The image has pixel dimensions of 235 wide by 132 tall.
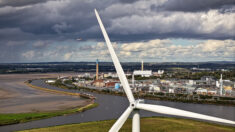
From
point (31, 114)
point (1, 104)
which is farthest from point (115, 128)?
point (1, 104)

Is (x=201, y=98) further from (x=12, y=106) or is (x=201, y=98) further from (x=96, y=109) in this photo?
(x=12, y=106)

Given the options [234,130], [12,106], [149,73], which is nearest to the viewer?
[234,130]

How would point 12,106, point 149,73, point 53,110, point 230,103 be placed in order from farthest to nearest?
point 149,73 < point 230,103 < point 12,106 < point 53,110

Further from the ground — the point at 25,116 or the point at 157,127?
the point at 25,116

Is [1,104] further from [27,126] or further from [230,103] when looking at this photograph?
[230,103]

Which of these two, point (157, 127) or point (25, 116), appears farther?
point (25, 116)

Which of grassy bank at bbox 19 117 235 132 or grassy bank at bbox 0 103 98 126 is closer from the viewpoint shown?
grassy bank at bbox 19 117 235 132

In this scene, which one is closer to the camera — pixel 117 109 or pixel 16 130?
pixel 16 130

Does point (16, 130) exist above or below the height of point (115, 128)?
below

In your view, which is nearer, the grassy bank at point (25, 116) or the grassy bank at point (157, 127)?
the grassy bank at point (157, 127)
